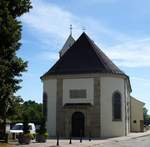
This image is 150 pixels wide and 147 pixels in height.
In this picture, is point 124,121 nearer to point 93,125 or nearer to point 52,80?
point 93,125

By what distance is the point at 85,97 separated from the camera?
59750mm

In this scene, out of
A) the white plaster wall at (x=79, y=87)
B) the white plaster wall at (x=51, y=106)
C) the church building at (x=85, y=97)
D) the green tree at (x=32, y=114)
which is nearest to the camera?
the church building at (x=85, y=97)

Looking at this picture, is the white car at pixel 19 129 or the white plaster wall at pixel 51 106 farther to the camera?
the white plaster wall at pixel 51 106

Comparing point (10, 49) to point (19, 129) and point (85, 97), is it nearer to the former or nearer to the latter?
point (19, 129)

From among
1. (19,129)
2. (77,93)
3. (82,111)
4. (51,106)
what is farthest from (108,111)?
(19,129)

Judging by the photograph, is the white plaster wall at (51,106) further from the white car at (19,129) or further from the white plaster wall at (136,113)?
the white plaster wall at (136,113)

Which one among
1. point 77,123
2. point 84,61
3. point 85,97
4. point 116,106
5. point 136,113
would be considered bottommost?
point 77,123

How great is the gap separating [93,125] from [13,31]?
105 ft

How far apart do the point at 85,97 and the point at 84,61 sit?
489 cm

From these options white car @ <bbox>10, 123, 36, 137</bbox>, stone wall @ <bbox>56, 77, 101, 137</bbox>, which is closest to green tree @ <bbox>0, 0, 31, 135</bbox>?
white car @ <bbox>10, 123, 36, 137</bbox>

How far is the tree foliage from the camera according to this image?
2792cm

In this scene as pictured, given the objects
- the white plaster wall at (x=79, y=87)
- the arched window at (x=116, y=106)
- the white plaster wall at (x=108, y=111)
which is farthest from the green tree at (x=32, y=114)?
the arched window at (x=116, y=106)

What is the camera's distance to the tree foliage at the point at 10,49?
27.9m

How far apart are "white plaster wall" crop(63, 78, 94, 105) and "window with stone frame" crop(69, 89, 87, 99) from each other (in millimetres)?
387
